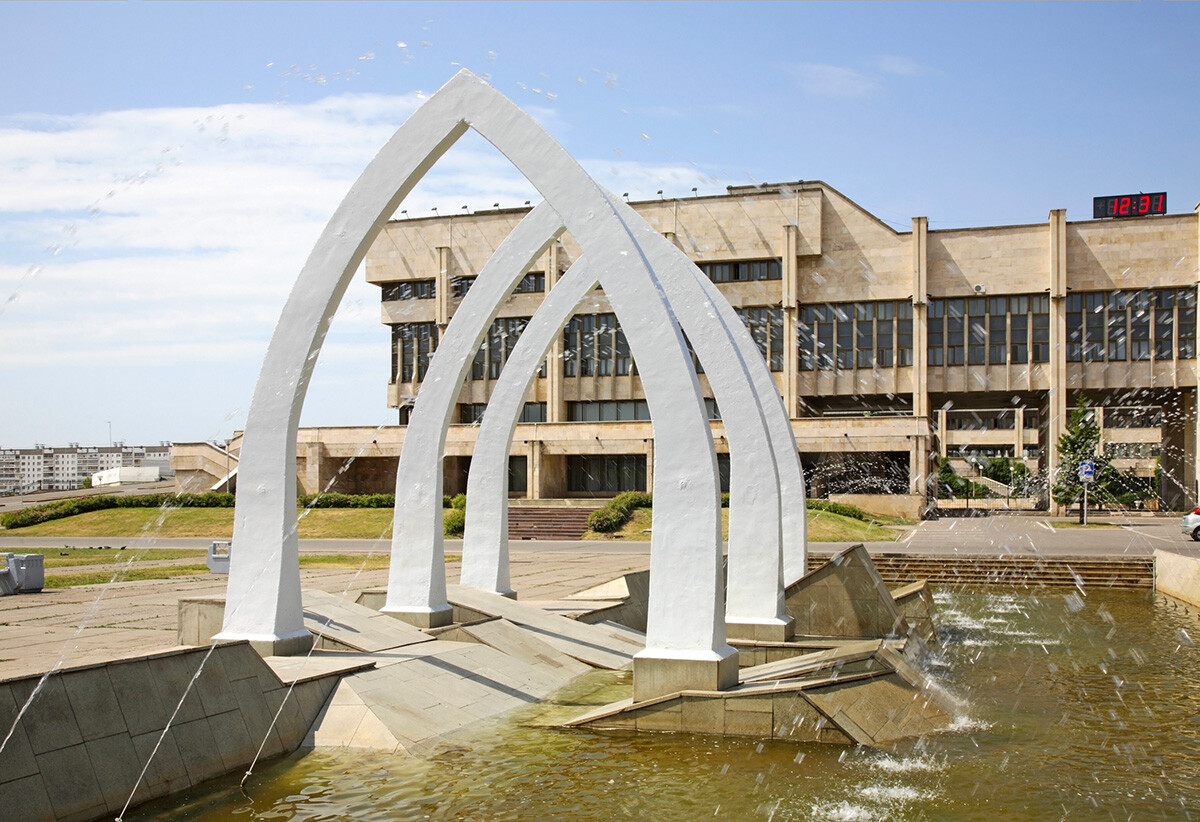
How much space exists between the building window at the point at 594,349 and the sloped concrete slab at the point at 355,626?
3880cm

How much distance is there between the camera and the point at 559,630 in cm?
1461

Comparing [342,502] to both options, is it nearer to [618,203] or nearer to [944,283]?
[944,283]

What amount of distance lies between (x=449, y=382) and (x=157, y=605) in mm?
6601

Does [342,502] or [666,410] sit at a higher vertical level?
[666,410]

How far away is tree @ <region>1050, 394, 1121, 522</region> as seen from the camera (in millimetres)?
42969

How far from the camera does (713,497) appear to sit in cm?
1005

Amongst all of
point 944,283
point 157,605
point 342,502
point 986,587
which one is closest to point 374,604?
point 157,605

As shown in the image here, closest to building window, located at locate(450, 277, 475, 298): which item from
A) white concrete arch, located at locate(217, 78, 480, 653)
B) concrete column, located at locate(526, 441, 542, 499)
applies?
concrete column, located at locate(526, 441, 542, 499)

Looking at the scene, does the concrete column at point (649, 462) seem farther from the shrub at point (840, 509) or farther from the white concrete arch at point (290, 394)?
the white concrete arch at point (290, 394)

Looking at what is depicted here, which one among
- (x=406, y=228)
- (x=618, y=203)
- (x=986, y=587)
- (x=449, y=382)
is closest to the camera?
(x=618, y=203)

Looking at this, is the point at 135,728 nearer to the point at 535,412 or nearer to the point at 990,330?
the point at 990,330

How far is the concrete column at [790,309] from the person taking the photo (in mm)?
48688

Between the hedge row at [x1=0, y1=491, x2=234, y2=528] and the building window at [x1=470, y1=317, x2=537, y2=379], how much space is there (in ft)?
47.2

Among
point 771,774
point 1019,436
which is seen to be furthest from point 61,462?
point 771,774
